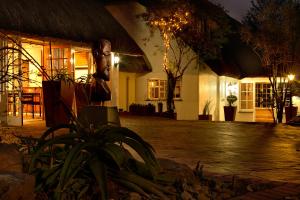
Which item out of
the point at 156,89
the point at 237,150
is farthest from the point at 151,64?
the point at 237,150

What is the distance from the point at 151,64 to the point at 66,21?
6.44m

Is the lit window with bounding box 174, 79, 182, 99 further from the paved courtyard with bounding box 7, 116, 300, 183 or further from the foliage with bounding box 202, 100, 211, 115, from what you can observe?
the paved courtyard with bounding box 7, 116, 300, 183

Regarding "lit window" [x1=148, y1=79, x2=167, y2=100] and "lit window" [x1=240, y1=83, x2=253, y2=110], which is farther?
"lit window" [x1=240, y1=83, x2=253, y2=110]

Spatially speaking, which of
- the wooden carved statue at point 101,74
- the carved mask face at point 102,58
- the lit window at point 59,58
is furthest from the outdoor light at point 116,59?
the lit window at point 59,58

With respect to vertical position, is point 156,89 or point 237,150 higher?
point 156,89

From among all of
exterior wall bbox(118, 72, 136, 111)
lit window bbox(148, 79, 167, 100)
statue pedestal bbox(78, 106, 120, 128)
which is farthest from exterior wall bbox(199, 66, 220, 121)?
statue pedestal bbox(78, 106, 120, 128)

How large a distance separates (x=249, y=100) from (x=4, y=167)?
909 inches

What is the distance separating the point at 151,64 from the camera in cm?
2134

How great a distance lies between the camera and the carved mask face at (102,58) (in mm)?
15045

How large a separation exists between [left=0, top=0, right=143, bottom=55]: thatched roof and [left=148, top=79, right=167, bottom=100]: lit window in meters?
2.27

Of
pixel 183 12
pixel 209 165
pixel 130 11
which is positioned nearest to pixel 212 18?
pixel 183 12

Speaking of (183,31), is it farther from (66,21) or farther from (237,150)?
(237,150)

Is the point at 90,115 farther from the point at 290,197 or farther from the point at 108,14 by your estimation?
the point at 108,14

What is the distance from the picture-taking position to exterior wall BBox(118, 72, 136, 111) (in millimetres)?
21531
